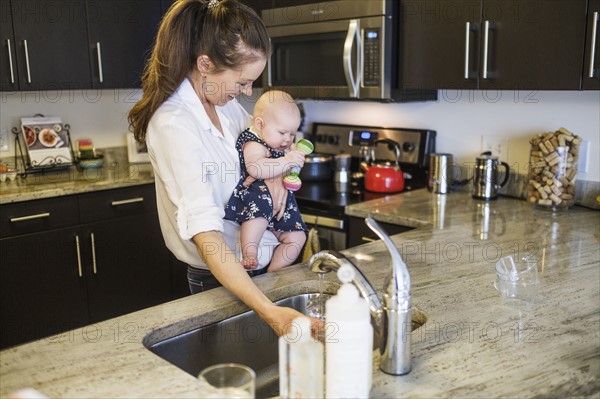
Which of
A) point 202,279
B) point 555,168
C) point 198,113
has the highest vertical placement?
point 198,113

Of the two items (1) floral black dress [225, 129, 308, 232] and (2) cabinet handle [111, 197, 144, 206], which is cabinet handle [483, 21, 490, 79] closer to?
(1) floral black dress [225, 129, 308, 232]

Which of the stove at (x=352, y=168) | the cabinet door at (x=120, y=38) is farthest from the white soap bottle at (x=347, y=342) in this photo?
the cabinet door at (x=120, y=38)

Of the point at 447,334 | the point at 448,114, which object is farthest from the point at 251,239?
the point at 448,114

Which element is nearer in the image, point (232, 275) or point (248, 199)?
point (232, 275)

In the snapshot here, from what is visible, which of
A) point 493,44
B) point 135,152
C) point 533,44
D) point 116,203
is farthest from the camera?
point 135,152

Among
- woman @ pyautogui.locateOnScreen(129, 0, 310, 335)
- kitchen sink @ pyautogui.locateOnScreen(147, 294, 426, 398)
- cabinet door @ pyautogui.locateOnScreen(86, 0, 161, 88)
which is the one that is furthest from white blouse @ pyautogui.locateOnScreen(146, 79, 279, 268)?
cabinet door @ pyautogui.locateOnScreen(86, 0, 161, 88)

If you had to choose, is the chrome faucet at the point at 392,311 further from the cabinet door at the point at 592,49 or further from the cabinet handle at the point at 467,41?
the cabinet handle at the point at 467,41

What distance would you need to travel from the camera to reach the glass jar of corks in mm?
2395

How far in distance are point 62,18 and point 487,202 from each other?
229cm

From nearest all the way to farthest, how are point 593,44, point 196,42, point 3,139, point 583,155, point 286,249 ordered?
point 196,42
point 286,249
point 593,44
point 583,155
point 3,139

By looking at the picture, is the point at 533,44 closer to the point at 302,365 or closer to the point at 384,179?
the point at 384,179

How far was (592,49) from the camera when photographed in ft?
6.99

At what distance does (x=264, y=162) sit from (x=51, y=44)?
1891 mm

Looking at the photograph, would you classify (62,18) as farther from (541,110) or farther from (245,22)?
(541,110)
